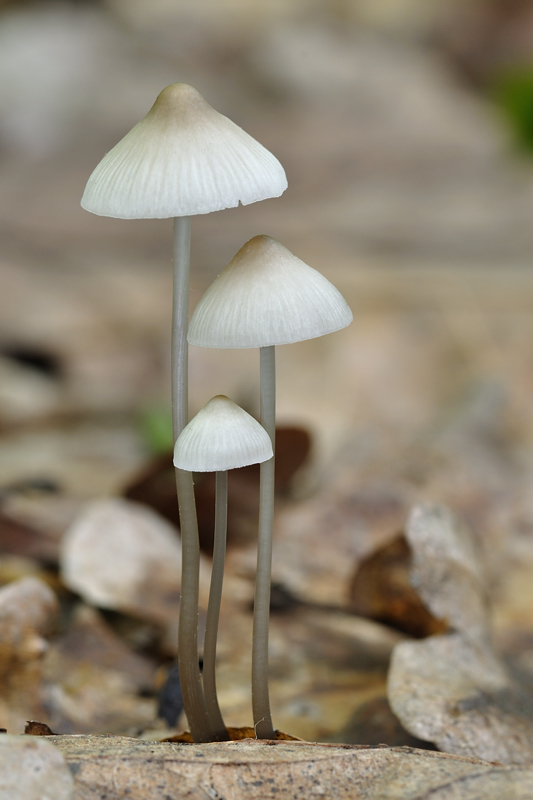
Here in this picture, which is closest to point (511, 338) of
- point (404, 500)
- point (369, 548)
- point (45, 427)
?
point (404, 500)

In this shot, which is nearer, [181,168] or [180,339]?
[181,168]

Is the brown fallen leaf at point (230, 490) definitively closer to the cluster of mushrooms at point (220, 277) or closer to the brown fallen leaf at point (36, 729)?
the cluster of mushrooms at point (220, 277)

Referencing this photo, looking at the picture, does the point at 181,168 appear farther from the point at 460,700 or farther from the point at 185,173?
the point at 460,700

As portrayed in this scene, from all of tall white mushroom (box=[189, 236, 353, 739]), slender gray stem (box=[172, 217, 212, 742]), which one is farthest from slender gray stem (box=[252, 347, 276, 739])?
slender gray stem (box=[172, 217, 212, 742])

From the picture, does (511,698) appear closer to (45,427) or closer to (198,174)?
(198,174)

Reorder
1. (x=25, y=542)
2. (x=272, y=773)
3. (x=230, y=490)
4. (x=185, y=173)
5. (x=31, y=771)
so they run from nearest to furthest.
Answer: (x=31, y=771) < (x=272, y=773) < (x=185, y=173) < (x=25, y=542) < (x=230, y=490)

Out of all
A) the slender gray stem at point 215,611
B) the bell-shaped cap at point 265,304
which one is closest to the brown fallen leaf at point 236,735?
the slender gray stem at point 215,611

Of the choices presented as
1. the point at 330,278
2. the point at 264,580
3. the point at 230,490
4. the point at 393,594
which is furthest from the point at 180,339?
the point at 330,278
